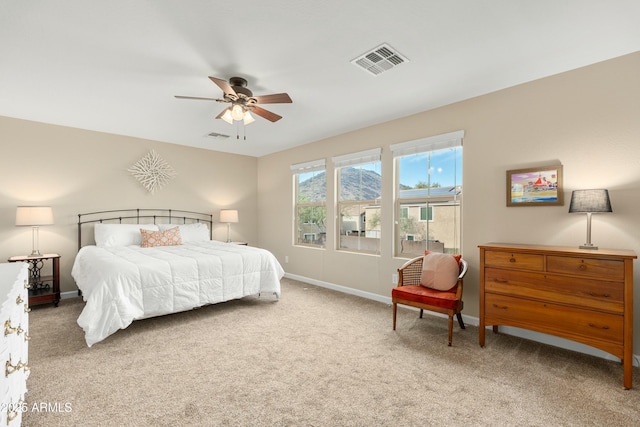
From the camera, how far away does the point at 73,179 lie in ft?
14.6

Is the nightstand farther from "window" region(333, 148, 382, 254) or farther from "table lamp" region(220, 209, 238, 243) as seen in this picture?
"window" region(333, 148, 382, 254)

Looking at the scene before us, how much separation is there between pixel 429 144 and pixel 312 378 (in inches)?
114

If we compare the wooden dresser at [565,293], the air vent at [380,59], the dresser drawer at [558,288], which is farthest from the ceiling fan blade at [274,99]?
the dresser drawer at [558,288]

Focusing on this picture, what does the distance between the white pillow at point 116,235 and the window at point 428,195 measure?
392 cm

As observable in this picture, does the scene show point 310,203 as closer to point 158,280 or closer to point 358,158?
point 358,158

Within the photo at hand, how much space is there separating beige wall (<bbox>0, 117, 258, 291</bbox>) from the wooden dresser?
193 inches

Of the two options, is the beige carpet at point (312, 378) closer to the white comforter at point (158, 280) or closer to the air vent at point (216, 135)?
the white comforter at point (158, 280)

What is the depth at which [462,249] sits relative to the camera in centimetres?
343

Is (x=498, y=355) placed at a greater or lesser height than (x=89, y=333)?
lesser

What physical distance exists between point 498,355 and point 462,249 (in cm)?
118

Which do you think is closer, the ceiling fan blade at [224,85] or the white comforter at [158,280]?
the ceiling fan blade at [224,85]

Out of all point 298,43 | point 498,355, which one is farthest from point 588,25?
point 498,355

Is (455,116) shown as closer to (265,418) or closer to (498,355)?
(498,355)

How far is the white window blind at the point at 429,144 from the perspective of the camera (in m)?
3.42
